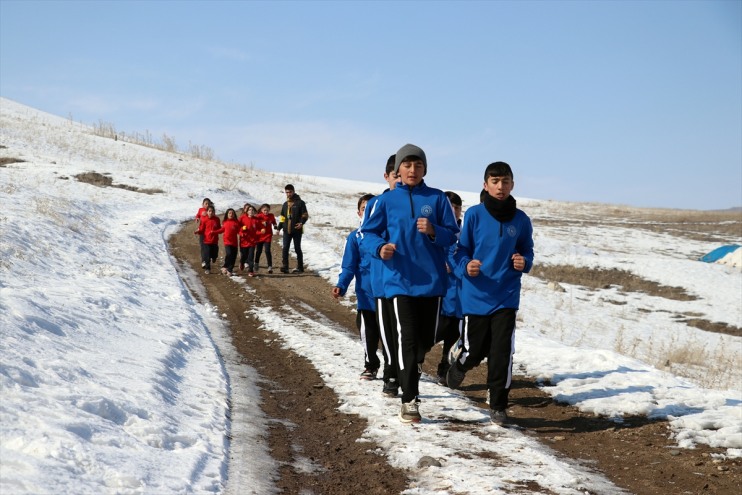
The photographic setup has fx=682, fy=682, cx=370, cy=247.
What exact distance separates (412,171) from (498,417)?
2.29m

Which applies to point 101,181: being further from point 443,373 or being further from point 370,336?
point 443,373

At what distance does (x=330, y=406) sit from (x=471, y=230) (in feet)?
7.04

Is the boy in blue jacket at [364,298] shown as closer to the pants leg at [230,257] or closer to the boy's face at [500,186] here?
the boy's face at [500,186]

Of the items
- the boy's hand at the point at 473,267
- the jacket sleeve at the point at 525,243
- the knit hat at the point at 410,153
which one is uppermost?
the knit hat at the point at 410,153

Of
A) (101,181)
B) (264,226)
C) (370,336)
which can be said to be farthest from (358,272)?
(101,181)

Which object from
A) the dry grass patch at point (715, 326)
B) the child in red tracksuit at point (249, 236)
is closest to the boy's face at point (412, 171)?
the child in red tracksuit at point (249, 236)

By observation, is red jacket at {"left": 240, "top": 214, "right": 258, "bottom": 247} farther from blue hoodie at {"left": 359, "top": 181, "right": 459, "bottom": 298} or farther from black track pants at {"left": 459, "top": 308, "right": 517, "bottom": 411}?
black track pants at {"left": 459, "top": 308, "right": 517, "bottom": 411}

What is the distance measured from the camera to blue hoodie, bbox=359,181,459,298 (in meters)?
5.97

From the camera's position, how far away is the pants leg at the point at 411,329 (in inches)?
236

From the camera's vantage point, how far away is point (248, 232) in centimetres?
1747

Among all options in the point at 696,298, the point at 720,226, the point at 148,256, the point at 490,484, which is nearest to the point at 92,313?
the point at 490,484

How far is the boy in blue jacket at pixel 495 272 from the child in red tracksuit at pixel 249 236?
11.7m

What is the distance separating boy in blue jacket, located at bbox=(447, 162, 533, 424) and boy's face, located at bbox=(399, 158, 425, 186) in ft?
1.87

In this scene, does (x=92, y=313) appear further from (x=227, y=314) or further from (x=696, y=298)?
(x=696, y=298)
